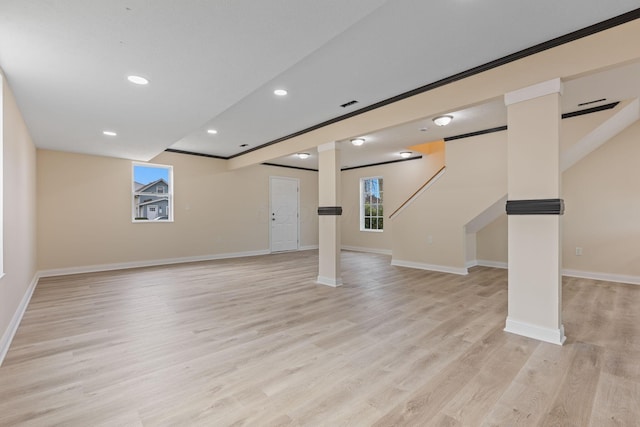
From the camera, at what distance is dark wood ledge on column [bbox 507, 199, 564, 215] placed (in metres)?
2.55

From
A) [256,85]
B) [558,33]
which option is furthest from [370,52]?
[558,33]

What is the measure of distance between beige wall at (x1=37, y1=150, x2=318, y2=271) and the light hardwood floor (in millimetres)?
→ 1890

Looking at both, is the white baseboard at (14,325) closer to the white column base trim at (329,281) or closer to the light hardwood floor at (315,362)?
→ the light hardwood floor at (315,362)

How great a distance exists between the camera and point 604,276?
4844mm

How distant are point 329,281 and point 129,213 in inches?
183

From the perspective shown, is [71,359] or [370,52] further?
[370,52]

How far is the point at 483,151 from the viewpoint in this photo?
16.9 ft

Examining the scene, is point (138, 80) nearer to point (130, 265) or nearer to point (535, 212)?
point (535, 212)

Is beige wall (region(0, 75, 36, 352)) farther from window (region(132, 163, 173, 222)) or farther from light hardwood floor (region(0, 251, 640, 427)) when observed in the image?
window (region(132, 163, 173, 222))

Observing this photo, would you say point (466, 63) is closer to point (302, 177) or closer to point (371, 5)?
point (371, 5)

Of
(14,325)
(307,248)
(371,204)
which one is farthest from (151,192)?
(371,204)

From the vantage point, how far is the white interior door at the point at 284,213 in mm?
8641

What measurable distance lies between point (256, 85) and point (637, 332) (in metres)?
4.35

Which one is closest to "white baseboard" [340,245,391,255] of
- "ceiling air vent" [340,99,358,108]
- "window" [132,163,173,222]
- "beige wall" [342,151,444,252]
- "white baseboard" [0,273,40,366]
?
"beige wall" [342,151,444,252]
